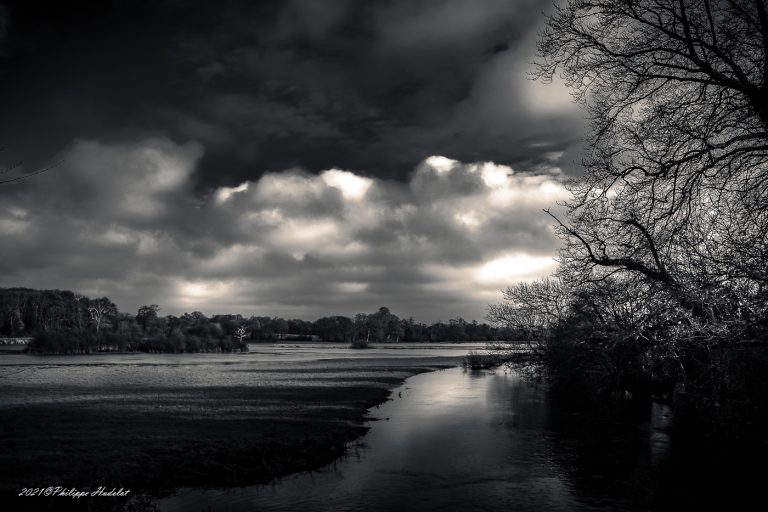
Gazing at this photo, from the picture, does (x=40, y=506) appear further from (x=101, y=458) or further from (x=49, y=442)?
(x=49, y=442)

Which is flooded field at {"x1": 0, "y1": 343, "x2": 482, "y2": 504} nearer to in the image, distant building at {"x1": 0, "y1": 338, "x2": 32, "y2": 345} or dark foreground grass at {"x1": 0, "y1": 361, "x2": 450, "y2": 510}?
dark foreground grass at {"x1": 0, "y1": 361, "x2": 450, "y2": 510}

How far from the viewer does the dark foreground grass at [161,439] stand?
15000 mm

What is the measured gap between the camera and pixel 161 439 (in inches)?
782

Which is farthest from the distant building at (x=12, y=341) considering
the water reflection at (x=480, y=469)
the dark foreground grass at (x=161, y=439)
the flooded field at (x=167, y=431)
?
the water reflection at (x=480, y=469)

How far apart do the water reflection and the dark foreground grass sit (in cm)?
124

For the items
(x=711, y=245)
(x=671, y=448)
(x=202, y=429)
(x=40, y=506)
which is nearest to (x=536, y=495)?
(x=711, y=245)

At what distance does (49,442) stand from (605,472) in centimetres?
1922

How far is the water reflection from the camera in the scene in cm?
1384

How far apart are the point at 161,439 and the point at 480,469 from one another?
11.8m

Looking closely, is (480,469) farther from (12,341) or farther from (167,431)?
(12,341)

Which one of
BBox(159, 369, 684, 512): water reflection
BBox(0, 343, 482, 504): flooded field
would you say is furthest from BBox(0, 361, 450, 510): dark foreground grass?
BBox(159, 369, 684, 512): water reflection

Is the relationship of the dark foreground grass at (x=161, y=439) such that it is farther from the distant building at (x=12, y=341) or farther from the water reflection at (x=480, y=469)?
the distant building at (x=12, y=341)

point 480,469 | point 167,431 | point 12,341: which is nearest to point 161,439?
point 167,431

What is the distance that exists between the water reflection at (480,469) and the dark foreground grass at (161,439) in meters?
1.24
